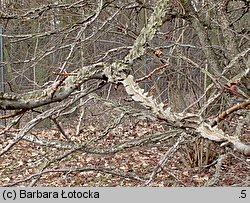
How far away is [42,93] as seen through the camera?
0.98 metres

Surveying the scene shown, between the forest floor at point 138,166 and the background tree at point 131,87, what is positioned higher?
the background tree at point 131,87

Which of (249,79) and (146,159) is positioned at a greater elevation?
(249,79)

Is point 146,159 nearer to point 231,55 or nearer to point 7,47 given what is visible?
point 231,55

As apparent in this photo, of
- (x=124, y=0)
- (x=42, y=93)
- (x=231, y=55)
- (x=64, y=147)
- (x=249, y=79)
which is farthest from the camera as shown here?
(x=124, y=0)

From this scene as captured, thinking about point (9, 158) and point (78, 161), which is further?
point (9, 158)

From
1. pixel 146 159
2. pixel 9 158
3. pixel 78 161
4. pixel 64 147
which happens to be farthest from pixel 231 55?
pixel 9 158

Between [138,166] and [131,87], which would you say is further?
[138,166]

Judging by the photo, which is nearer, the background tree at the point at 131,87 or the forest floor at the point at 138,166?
the background tree at the point at 131,87

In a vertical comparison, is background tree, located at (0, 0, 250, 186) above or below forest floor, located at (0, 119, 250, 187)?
above

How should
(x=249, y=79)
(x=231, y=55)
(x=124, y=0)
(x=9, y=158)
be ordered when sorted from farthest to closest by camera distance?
(x=9, y=158) → (x=124, y=0) → (x=231, y=55) → (x=249, y=79)

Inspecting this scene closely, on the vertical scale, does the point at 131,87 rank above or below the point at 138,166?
above

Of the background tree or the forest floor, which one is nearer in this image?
the background tree

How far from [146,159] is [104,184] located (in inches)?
40.6
